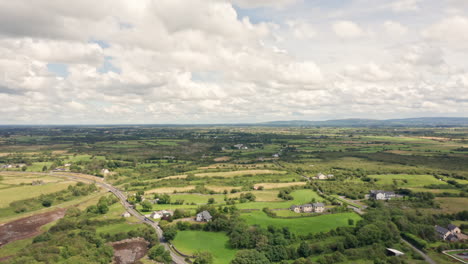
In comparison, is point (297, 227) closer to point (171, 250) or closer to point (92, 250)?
point (171, 250)

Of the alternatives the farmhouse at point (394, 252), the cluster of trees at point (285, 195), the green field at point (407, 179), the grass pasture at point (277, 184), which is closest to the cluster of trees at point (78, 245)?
the cluster of trees at point (285, 195)

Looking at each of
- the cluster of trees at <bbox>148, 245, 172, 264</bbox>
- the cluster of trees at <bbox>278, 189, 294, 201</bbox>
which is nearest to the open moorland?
the cluster of trees at <bbox>148, 245, 172, 264</bbox>

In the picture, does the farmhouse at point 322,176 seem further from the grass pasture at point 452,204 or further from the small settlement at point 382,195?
the grass pasture at point 452,204

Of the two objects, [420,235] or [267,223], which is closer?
[420,235]

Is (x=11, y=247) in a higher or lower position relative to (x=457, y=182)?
lower

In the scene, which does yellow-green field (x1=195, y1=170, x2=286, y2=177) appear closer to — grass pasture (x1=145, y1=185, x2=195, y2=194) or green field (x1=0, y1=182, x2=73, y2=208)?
grass pasture (x1=145, y1=185, x2=195, y2=194)

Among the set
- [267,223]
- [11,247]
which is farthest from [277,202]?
[11,247]

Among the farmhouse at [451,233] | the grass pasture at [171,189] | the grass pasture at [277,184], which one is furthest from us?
the grass pasture at [277,184]
